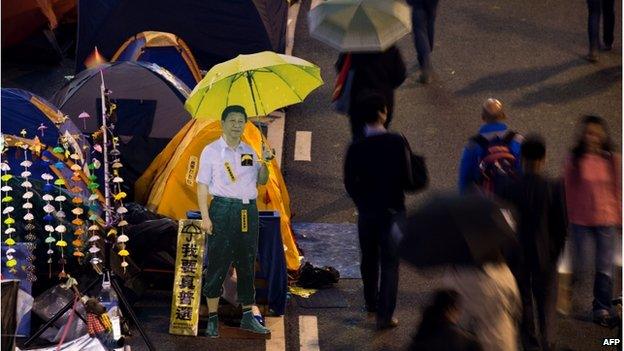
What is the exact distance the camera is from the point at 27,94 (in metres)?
12.7

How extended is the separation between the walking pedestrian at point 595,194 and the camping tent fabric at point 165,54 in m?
5.78

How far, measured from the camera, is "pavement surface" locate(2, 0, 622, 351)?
11.1 m

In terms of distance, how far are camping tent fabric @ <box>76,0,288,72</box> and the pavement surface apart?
91 cm

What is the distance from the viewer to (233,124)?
10.6 meters

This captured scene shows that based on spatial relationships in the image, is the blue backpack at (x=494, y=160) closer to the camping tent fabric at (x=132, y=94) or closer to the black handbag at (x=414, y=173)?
the black handbag at (x=414, y=173)

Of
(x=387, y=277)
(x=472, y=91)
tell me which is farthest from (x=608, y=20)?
(x=387, y=277)

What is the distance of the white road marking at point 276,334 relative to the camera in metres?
10.9

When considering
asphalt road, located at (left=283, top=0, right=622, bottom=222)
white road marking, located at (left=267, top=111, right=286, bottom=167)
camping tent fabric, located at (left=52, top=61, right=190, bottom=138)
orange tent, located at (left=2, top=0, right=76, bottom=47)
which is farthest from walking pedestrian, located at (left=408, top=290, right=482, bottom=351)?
orange tent, located at (left=2, top=0, right=76, bottom=47)

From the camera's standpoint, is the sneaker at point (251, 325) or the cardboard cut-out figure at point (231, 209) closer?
the cardboard cut-out figure at point (231, 209)

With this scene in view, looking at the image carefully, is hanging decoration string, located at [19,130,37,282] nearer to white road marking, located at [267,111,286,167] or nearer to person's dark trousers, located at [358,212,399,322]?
person's dark trousers, located at [358,212,399,322]

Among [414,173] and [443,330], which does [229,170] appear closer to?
[414,173]

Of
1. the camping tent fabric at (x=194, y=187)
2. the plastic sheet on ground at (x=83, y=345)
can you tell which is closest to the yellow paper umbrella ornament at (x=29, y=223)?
the plastic sheet on ground at (x=83, y=345)

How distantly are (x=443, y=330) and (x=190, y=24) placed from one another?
31.4 ft

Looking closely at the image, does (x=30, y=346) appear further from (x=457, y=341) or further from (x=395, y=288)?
(x=457, y=341)
